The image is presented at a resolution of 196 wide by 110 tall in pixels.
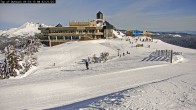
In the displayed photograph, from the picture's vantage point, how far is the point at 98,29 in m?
108

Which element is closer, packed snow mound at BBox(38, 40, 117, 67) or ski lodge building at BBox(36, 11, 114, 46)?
packed snow mound at BBox(38, 40, 117, 67)

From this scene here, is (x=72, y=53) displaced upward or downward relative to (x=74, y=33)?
downward

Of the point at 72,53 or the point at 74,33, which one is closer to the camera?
the point at 72,53

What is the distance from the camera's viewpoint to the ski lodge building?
105250mm

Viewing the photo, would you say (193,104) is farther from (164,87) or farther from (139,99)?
(164,87)

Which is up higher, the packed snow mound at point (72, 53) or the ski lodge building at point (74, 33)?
the ski lodge building at point (74, 33)

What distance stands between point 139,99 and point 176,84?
5933 millimetres

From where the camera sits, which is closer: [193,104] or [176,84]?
[193,104]

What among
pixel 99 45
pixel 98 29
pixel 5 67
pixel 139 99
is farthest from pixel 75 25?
pixel 139 99

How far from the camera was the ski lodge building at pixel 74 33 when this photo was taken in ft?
345

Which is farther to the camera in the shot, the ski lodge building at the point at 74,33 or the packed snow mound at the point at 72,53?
the ski lodge building at the point at 74,33

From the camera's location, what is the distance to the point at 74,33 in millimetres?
105438

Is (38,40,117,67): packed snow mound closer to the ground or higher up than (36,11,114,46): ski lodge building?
closer to the ground

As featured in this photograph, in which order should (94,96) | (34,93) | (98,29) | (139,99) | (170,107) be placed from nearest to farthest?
(170,107) < (139,99) < (94,96) < (34,93) < (98,29)
